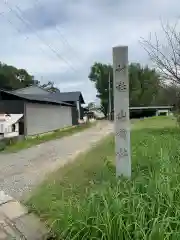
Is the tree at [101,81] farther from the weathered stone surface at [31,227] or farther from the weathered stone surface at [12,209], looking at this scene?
the weathered stone surface at [31,227]

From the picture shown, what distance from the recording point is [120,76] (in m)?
5.13

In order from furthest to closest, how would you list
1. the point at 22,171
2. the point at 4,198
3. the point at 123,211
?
1. the point at 22,171
2. the point at 4,198
3. the point at 123,211

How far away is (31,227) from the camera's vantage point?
170 inches

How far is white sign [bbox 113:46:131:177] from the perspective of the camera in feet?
16.8

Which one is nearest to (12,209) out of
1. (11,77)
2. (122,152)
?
(122,152)

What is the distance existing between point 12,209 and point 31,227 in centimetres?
89

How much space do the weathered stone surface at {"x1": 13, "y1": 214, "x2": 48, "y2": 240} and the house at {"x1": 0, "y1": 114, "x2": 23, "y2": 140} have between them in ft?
39.0

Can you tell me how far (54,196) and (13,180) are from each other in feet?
9.71

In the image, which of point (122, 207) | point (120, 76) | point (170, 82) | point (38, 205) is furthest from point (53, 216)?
point (170, 82)

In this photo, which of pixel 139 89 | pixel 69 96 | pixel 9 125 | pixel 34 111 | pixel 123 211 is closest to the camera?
pixel 123 211

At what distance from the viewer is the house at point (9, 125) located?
53.8 feet

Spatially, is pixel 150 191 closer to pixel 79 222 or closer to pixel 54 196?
pixel 79 222

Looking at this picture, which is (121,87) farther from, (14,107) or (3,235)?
(14,107)

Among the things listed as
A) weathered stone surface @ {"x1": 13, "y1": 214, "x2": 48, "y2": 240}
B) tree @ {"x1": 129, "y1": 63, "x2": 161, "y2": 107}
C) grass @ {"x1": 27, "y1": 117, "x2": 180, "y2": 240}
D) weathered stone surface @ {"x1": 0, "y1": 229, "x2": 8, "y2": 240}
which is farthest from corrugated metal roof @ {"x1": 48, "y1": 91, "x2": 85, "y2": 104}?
weathered stone surface @ {"x1": 0, "y1": 229, "x2": 8, "y2": 240}
